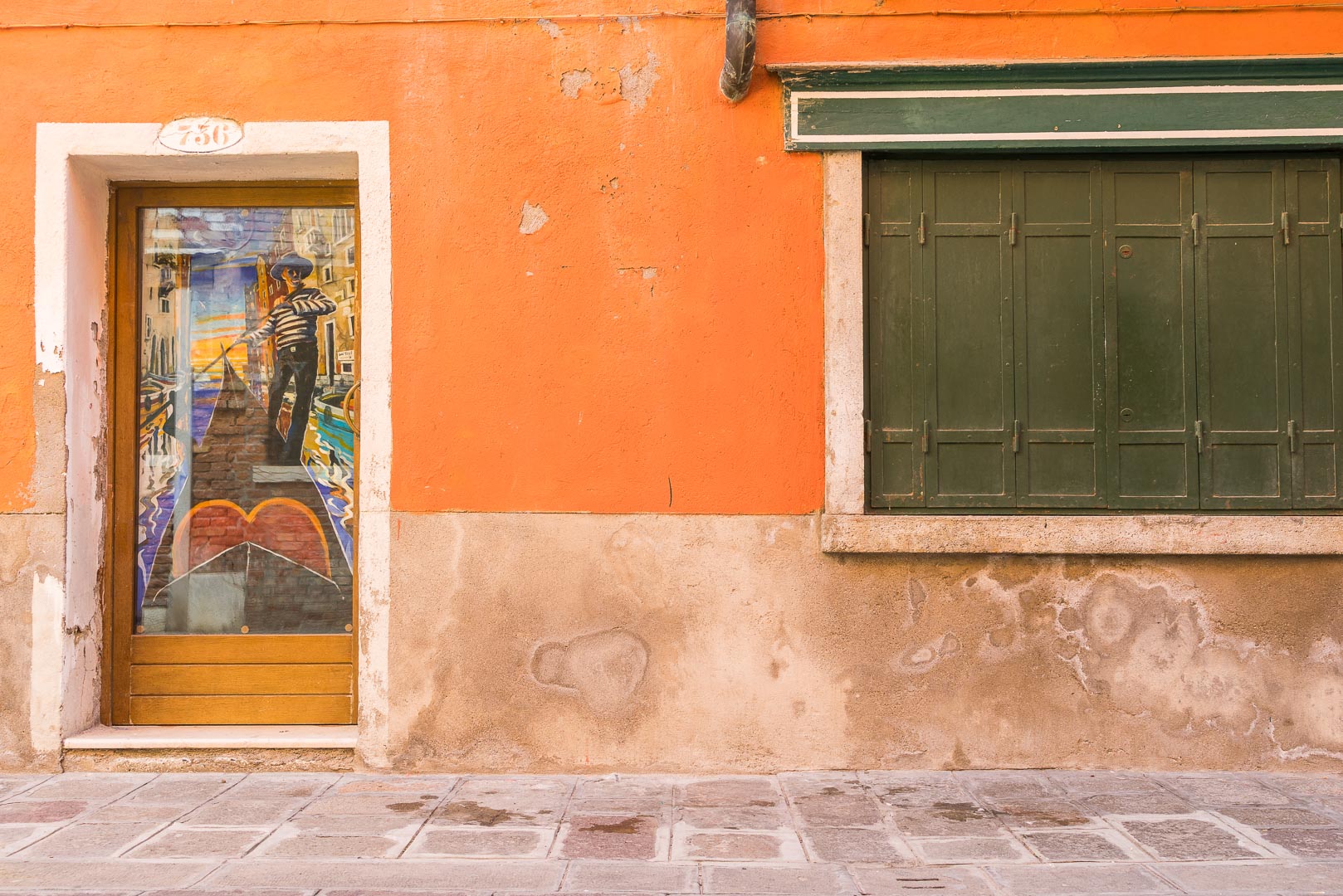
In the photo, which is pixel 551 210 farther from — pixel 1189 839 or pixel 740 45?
pixel 1189 839

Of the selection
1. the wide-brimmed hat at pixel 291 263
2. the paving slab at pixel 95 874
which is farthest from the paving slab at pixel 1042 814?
the wide-brimmed hat at pixel 291 263

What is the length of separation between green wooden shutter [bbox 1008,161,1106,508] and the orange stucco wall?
0.85 m

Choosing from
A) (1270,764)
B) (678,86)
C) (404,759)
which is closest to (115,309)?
(404,759)

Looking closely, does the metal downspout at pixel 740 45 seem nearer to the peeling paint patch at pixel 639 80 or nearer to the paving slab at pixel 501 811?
the peeling paint patch at pixel 639 80

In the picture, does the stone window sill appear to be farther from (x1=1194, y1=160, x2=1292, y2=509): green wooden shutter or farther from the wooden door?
the wooden door

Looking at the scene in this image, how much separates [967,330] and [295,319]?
337cm

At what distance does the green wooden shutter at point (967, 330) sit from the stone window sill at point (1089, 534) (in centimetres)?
20

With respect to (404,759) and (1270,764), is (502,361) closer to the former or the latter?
(404,759)


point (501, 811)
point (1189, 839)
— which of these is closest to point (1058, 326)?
point (1189, 839)

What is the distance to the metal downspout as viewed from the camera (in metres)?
4.48

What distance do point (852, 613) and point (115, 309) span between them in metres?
3.97

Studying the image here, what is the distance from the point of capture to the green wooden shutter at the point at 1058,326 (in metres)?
4.74

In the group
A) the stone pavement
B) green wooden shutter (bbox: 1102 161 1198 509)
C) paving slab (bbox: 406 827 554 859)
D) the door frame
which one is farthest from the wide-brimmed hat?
green wooden shutter (bbox: 1102 161 1198 509)

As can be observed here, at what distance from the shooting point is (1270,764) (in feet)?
15.1
